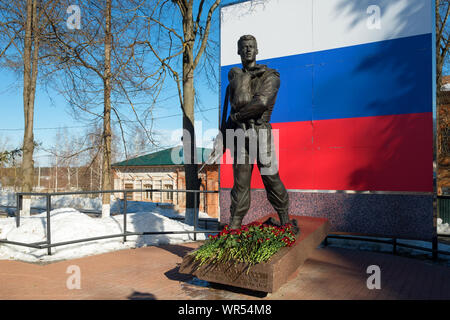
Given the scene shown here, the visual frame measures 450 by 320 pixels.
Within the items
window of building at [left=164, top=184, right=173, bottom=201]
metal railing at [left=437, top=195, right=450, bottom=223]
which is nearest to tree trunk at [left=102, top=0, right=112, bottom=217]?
metal railing at [left=437, top=195, right=450, bottom=223]

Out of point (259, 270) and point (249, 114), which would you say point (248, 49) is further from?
point (259, 270)

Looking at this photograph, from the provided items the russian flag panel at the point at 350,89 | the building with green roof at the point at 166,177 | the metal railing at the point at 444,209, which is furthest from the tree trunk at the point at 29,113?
the building with green roof at the point at 166,177

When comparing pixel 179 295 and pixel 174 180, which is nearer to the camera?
pixel 179 295

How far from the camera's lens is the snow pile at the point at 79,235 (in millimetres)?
5691

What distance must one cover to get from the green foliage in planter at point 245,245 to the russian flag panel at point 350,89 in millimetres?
3027

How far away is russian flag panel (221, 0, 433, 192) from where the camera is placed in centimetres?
592

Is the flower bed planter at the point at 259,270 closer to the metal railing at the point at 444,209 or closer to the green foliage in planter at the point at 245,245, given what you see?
the green foliage in planter at the point at 245,245

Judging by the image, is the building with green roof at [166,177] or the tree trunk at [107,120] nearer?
the tree trunk at [107,120]

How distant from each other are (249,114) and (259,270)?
1.89 meters

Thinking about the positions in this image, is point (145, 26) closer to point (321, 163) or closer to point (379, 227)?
point (321, 163)

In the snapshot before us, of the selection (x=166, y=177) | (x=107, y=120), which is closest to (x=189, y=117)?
(x=107, y=120)

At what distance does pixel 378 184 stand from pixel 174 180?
21293mm

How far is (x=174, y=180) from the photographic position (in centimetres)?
2630
